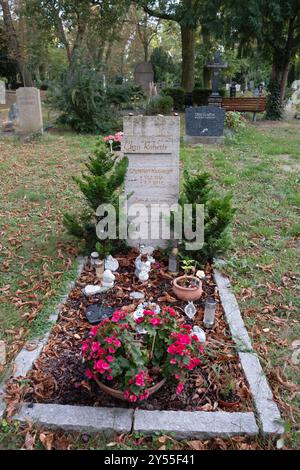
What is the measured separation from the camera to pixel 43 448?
2.22 metres

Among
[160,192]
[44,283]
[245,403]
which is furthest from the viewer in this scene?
[160,192]

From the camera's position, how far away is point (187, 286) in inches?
147

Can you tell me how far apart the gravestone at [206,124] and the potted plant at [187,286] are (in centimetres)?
793

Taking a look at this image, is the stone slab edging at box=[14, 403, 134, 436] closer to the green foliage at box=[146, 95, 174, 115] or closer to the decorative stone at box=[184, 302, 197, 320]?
the decorative stone at box=[184, 302, 197, 320]

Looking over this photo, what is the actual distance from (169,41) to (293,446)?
159 ft

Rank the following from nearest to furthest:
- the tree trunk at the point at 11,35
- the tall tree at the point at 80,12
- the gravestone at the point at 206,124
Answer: the gravestone at the point at 206,124
the tall tree at the point at 80,12
the tree trunk at the point at 11,35

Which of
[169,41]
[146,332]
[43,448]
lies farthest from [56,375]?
[169,41]

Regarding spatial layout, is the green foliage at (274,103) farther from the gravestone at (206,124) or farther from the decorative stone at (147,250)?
the decorative stone at (147,250)

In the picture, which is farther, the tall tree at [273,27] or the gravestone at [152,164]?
the tall tree at [273,27]

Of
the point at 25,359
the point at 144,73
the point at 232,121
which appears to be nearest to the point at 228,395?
the point at 25,359

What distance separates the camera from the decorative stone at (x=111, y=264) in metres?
4.07

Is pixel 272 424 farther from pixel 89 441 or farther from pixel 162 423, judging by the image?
pixel 89 441

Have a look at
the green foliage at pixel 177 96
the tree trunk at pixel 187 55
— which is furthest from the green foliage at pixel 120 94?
the tree trunk at pixel 187 55

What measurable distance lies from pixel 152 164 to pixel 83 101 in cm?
885
